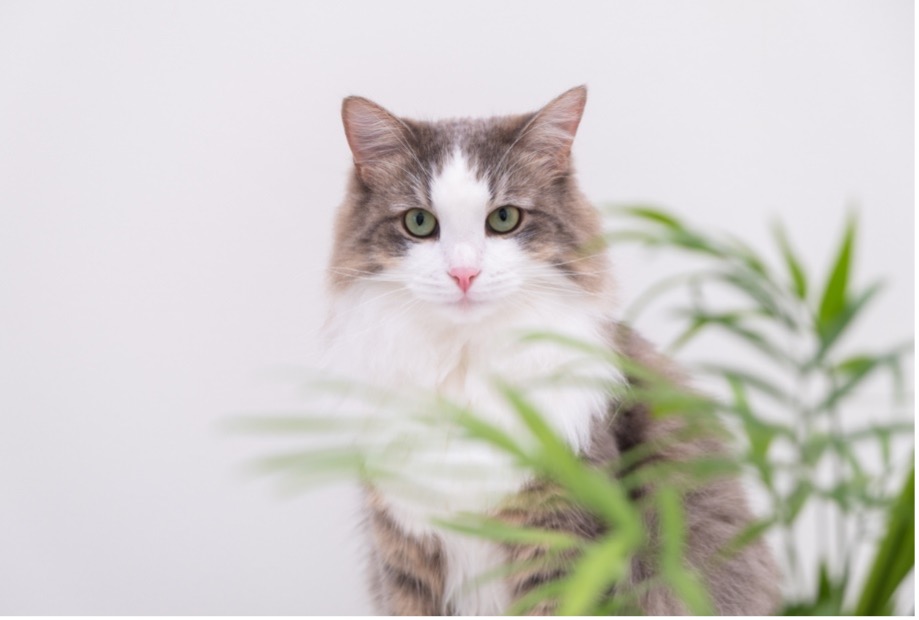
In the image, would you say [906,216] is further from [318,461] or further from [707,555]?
[318,461]

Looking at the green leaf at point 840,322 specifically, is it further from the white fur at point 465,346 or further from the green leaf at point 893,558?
the white fur at point 465,346

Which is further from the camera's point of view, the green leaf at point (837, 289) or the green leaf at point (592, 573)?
the green leaf at point (837, 289)

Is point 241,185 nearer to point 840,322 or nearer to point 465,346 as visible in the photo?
point 465,346

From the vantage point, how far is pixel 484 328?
1.64 meters

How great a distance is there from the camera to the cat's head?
154 centimetres

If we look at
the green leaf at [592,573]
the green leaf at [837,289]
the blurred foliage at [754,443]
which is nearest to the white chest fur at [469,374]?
the blurred foliage at [754,443]

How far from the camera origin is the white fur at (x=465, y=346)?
1541 millimetres

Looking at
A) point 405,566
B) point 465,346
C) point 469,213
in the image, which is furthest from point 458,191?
point 405,566

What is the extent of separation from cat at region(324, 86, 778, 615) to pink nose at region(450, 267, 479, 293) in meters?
0.04

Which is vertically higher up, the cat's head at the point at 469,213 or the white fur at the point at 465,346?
the cat's head at the point at 469,213

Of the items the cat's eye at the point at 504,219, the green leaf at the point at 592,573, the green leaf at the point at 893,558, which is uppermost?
the cat's eye at the point at 504,219

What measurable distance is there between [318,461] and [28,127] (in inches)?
62.2

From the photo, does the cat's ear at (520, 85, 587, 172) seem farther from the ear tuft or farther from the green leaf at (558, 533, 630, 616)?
the green leaf at (558, 533, 630, 616)

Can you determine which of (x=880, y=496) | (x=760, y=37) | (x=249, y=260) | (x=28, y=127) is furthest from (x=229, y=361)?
(x=880, y=496)
